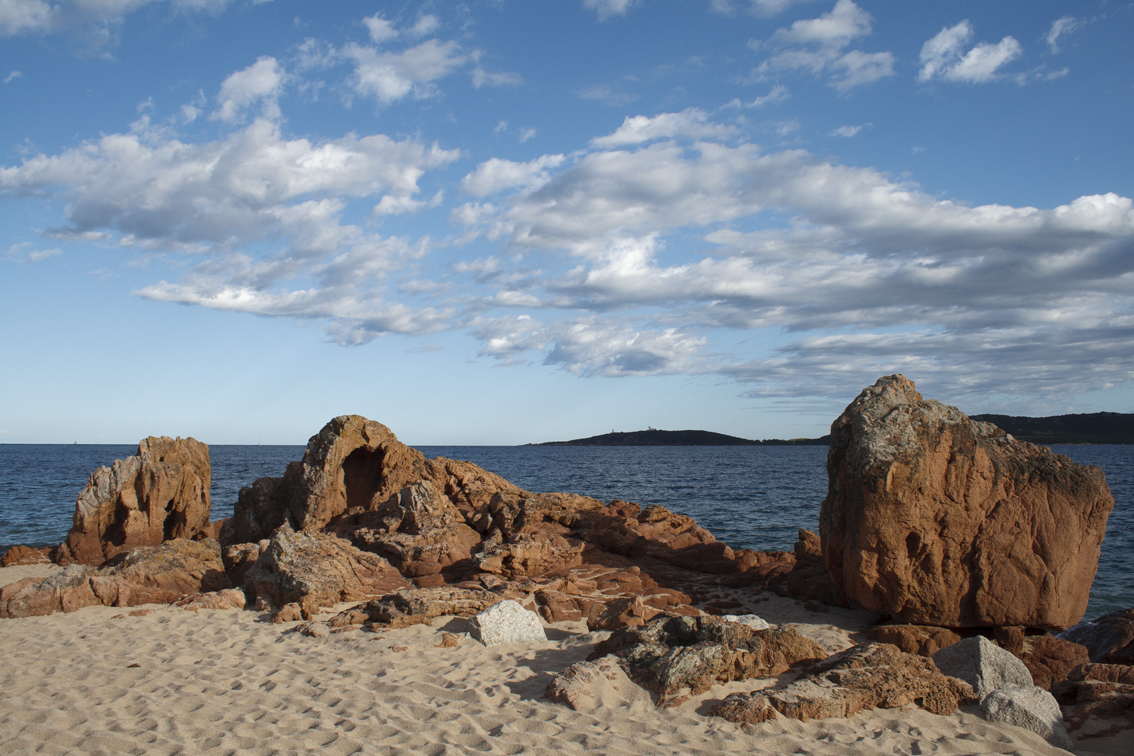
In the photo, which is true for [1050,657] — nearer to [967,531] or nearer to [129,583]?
[967,531]

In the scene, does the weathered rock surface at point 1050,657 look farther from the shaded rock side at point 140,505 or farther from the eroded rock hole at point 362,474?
the shaded rock side at point 140,505

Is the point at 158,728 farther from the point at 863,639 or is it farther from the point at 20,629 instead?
the point at 863,639

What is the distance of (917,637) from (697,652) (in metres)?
4.66

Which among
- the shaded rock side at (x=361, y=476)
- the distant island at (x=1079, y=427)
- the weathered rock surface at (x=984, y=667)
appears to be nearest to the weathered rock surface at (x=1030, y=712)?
the weathered rock surface at (x=984, y=667)

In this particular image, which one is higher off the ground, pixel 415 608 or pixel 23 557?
pixel 415 608

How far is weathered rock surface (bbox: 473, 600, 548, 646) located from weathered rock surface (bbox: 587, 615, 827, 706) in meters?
1.31

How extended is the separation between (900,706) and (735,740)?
2076 mm

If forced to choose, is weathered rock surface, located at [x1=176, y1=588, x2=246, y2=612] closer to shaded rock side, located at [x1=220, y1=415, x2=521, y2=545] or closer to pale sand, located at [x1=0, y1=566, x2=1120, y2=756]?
pale sand, located at [x1=0, y1=566, x2=1120, y2=756]

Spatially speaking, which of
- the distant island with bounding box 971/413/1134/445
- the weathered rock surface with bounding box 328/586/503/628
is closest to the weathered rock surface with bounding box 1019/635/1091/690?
the weathered rock surface with bounding box 328/586/503/628

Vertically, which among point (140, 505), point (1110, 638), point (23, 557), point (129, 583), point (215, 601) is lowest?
point (23, 557)

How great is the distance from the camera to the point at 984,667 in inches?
323

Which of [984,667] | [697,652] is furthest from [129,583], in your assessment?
[984,667]

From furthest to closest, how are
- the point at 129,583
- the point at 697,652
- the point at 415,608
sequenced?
the point at 129,583, the point at 415,608, the point at 697,652

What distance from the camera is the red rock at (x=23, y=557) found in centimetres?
2031
